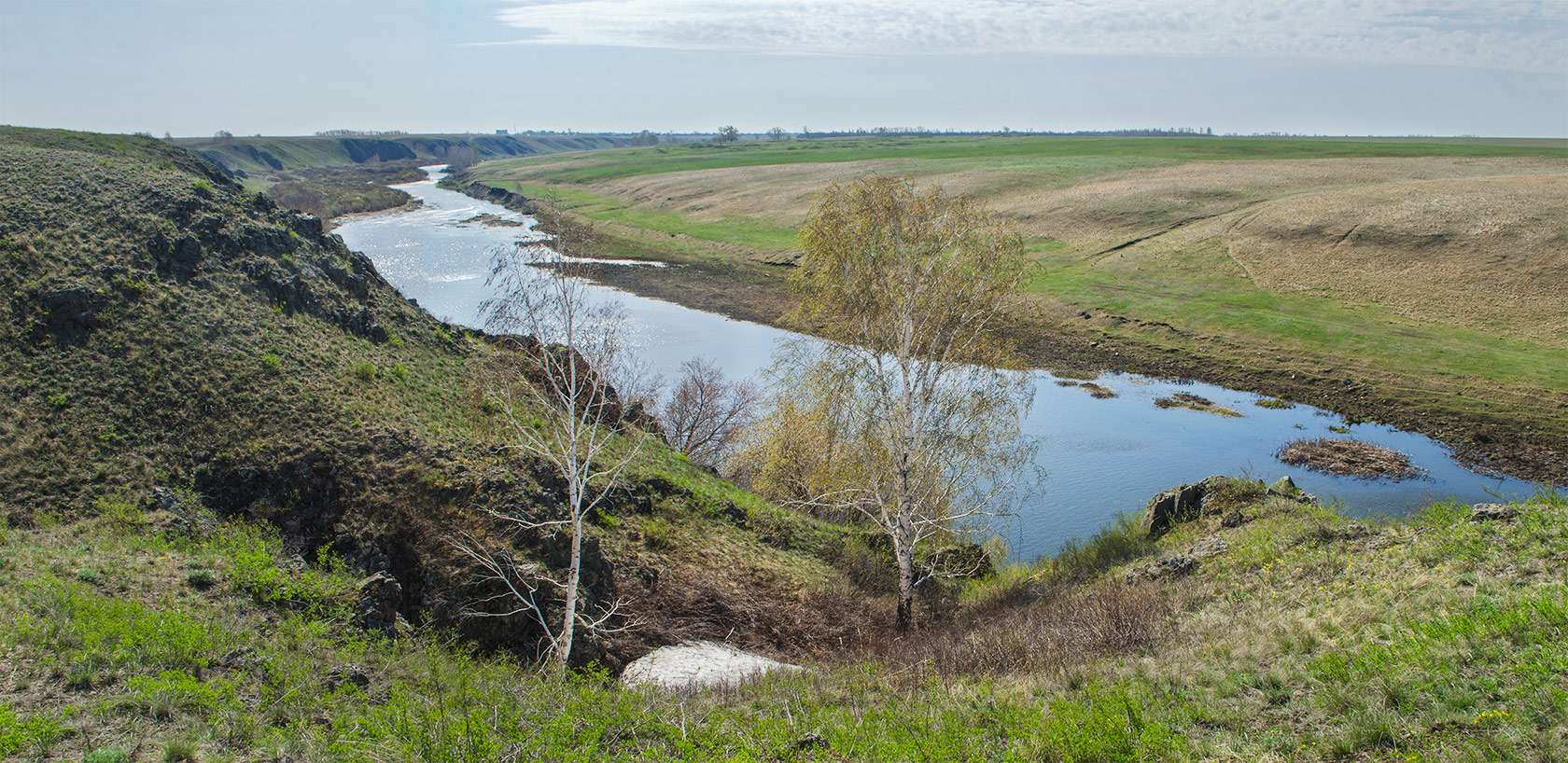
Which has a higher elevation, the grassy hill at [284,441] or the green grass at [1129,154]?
the green grass at [1129,154]

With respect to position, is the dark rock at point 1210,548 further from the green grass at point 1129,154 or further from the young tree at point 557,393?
the green grass at point 1129,154

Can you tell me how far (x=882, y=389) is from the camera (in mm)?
16734

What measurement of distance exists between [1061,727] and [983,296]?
43.1 feet

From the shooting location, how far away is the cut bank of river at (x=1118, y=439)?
26375 millimetres

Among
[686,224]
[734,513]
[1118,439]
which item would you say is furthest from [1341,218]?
[686,224]

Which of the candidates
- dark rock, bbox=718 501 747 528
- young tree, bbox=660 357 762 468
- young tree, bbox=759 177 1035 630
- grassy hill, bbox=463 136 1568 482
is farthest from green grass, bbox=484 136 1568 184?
dark rock, bbox=718 501 747 528

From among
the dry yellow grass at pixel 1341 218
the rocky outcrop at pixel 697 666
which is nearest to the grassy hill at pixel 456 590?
the rocky outcrop at pixel 697 666

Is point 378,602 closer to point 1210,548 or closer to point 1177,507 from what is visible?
point 1210,548

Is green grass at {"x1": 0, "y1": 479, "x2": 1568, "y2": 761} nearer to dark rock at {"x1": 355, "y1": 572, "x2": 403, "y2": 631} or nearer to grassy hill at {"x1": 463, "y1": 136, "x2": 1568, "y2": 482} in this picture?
dark rock at {"x1": 355, "y1": 572, "x2": 403, "y2": 631}

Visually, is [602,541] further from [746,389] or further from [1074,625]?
[746,389]

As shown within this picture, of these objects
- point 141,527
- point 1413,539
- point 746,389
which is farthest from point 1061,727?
point 746,389

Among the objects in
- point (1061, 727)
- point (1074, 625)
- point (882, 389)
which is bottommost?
point (1074, 625)

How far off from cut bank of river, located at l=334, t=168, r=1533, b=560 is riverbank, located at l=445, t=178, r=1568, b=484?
125 centimetres

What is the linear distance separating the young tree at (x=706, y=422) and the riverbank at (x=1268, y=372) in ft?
39.8
